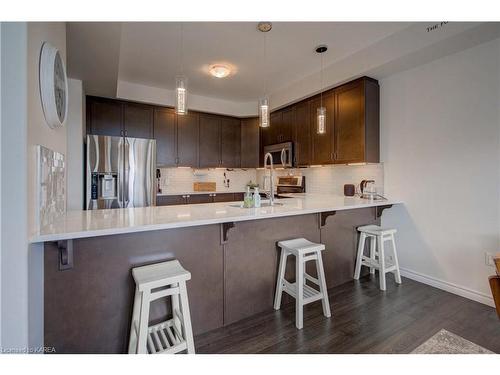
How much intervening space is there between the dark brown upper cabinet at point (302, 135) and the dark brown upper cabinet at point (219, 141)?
1326 mm

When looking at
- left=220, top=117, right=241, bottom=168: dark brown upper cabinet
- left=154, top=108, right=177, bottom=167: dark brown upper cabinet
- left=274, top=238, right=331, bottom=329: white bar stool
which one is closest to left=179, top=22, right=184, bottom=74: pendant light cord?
left=154, top=108, right=177, bottom=167: dark brown upper cabinet

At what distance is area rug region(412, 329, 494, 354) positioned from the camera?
1.56m

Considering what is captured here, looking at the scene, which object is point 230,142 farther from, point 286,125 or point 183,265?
point 183,265

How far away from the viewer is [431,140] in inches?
101

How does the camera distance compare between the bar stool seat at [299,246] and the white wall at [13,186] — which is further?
the bar stool seat at [299,246]

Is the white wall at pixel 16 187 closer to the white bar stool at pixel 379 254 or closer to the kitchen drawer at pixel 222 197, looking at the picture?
the white bar stool at pixel 379 254

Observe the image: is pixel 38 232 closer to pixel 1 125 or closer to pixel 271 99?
pixel 1 125

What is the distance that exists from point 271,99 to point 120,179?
2.84 metres

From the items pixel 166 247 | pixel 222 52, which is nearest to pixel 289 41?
pixel 222 52

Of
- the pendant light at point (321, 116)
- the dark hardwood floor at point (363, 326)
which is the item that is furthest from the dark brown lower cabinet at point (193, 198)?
the dark hardwood floor at point (363, 326)

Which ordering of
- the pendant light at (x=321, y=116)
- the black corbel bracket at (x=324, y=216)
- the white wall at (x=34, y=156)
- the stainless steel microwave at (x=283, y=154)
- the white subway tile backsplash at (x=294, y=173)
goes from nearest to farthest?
the white wall at (x=34, y=156) → the black corbel bracket at (x=324, y=216) → the pendant light at (x=321, y=116) → the white subway tile backsplash at (x=294, y=173) → the stainless steel microwave at (x=283, y=154)

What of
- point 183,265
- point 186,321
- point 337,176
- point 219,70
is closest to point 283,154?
point 337,176

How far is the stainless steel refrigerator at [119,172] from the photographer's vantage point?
309cm

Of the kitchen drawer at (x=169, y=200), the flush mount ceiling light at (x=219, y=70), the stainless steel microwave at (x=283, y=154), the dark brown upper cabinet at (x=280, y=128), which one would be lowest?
the kitchen drawer at (x=169, y=200)
